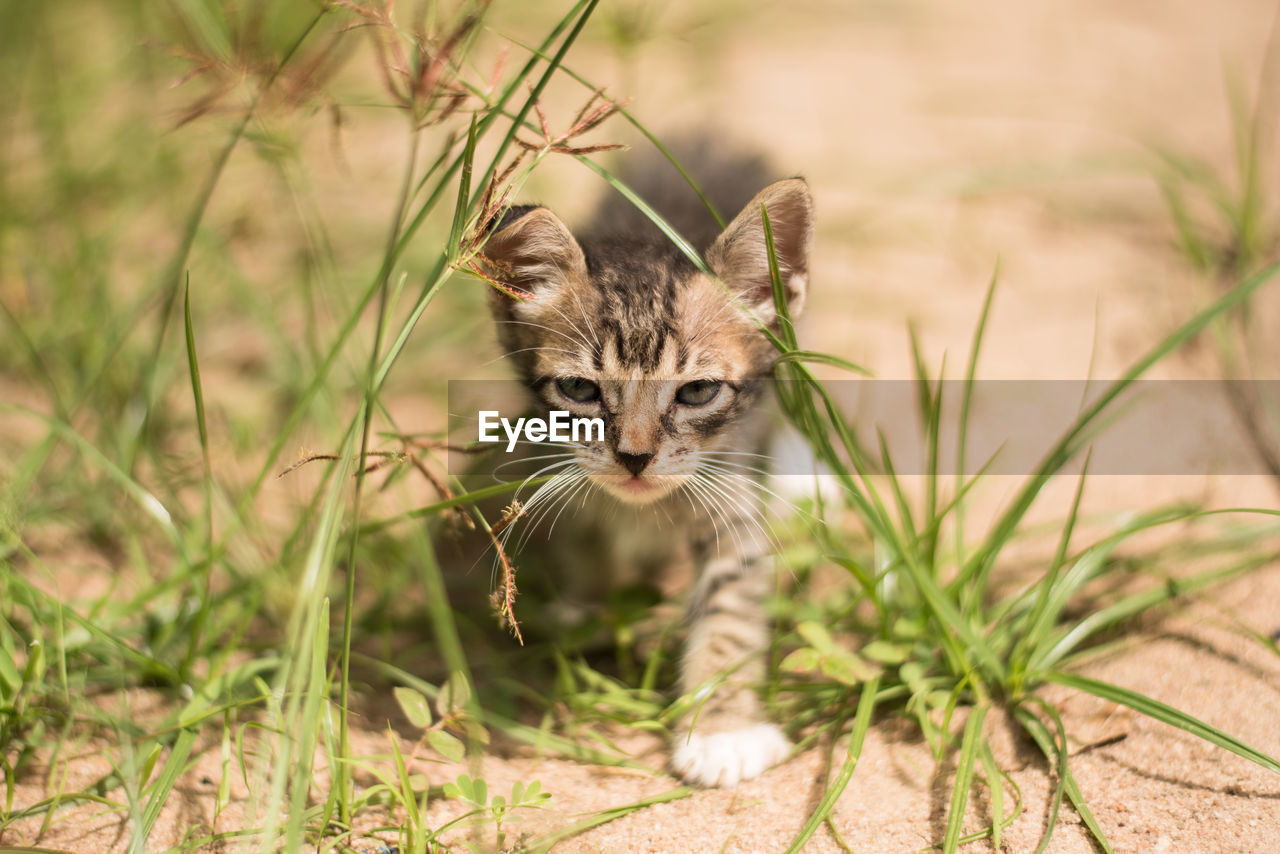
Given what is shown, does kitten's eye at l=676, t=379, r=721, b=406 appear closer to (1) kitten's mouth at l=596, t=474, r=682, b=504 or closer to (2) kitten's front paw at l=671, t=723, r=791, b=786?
(1) kitten's mouth at l=596, t=474, r=682, b=504

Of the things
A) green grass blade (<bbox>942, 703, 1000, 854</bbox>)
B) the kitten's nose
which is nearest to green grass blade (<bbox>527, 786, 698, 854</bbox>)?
green grass blade (<bbox>942, 703, 1000, 854</bbox>)

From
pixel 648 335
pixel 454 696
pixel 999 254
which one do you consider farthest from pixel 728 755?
pixel 999 254

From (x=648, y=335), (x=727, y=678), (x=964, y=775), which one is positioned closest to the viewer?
(x=964, y=775)

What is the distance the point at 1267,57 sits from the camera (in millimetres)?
3375

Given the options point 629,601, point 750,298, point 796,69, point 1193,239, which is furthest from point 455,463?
point 796,69

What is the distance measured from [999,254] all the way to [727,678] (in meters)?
1.20

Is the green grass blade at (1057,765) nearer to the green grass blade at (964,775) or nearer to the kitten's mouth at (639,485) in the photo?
the green grass blade at (964,775)

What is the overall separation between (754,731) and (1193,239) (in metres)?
2.15

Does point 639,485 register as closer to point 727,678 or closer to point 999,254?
point 727,678

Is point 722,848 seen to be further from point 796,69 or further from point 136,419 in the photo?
point 796,69

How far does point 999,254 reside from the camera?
6.69ft

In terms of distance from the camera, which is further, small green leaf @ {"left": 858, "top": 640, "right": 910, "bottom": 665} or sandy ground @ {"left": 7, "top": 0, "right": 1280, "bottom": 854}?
small green leaf @ {"left": 858, "top": 640, "right": 910, "bottom": 665}

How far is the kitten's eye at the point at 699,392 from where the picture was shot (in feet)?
5.43

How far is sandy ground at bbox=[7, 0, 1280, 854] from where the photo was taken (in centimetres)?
139
